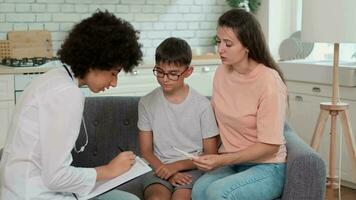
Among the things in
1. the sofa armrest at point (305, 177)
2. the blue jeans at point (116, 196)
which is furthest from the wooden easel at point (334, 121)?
the blue jeans at point (116, 196)

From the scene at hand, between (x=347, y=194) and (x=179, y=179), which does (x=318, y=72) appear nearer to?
(x=347, y=194)

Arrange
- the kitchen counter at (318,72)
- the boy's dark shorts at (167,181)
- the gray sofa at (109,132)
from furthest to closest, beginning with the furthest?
the kitchen counter at (318,72), the gray sofa at (109,132), the boy's dark shorts at (167,181)

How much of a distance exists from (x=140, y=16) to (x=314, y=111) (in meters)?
1.77

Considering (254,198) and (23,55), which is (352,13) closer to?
(254,198)

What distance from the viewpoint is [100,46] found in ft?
5.65

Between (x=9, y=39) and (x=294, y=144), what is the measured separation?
2638 mm

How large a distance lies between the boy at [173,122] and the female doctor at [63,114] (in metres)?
0.49

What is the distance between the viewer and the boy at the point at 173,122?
229 centimetres

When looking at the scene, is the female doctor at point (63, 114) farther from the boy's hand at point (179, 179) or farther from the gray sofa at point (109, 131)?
the gray sofa at point (109, 131)

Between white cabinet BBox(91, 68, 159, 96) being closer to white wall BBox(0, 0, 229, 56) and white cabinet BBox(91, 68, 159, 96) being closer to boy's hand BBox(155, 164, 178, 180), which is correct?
white wall BBox(0, 0, 229, 56)

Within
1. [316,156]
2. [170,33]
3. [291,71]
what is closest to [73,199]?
[316,156]

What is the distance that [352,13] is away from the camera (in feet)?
9.55

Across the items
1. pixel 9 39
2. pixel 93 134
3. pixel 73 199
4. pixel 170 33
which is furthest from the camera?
pixel 170 33

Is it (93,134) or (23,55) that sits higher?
(23,55)
